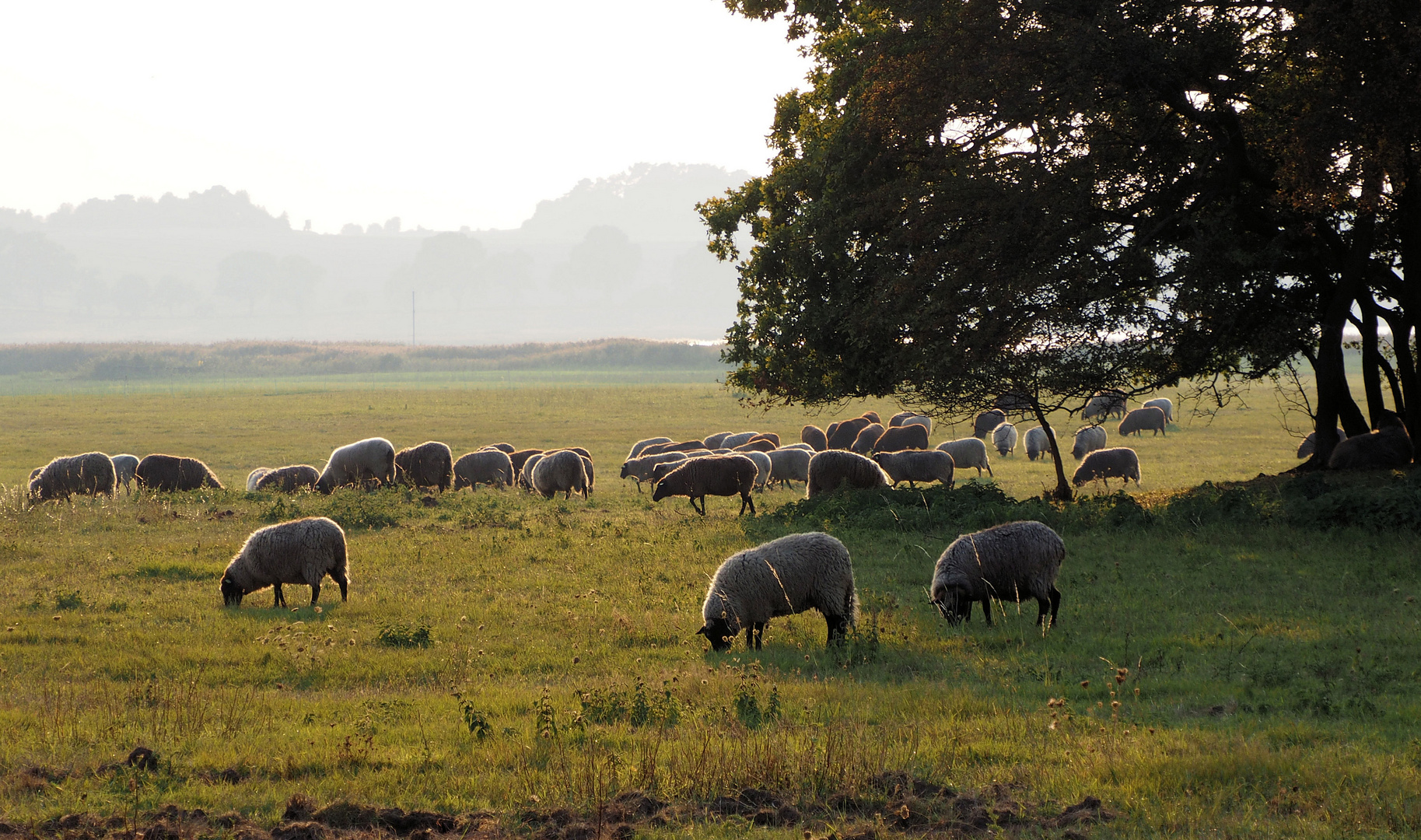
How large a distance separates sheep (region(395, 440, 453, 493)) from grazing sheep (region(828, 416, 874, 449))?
43.7ft

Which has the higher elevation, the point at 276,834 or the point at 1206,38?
the point at 1206,38

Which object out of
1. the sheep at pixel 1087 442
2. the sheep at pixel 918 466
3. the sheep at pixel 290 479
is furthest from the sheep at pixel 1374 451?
the sheep at pixel 290 479

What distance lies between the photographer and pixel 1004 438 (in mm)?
36438

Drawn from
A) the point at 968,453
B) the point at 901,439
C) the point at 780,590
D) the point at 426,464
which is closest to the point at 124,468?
the point at 426,464

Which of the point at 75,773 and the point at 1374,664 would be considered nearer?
the point at 75,773

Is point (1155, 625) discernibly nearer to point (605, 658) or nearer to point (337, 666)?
point (605, 658)

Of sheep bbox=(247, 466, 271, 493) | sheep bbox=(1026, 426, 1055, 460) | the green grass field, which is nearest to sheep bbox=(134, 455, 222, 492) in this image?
sheep bbox=(247, 466, 271, 493)

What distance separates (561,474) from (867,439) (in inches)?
438

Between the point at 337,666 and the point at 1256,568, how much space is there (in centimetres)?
1122

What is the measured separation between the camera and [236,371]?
96.9 m

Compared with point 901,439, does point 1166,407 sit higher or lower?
higher

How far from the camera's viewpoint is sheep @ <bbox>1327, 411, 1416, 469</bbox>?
19.0 metres

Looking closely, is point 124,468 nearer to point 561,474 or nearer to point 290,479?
point 290,479

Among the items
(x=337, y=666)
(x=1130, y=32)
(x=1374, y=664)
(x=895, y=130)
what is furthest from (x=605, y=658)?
(x=1130, y=32)
